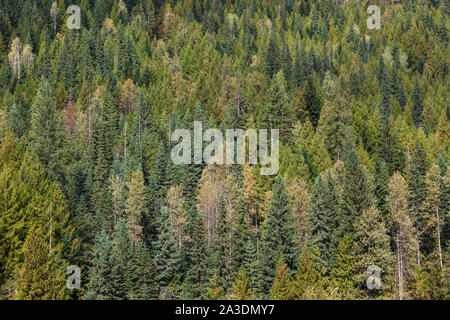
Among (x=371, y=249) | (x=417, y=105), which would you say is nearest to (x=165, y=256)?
(x=371, y=249)

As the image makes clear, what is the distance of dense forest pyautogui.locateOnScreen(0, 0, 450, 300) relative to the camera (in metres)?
47.5

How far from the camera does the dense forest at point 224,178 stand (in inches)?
1870

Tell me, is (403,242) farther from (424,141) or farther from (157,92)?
(157,92)

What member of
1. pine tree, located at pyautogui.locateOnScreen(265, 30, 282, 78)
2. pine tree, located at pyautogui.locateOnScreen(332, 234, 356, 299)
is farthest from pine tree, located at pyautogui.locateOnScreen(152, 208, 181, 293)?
pine tree, located at pyautogui.locateOnScreen(265, 30, 282, 78)

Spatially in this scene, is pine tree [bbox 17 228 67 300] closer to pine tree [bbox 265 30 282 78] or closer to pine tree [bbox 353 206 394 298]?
pine tree [bbox 353 206 394 298]

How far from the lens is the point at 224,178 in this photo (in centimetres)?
6700

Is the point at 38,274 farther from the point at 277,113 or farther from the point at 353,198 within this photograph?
the point at 277,113

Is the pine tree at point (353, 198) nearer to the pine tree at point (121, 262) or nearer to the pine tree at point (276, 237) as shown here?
the pine tree at point (276, 237)

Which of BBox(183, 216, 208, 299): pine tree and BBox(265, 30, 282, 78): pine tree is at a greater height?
BBox(265, 30, 282, 78): pine tree

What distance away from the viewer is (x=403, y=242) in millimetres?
54438

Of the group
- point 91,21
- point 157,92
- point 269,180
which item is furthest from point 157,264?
point 91,21

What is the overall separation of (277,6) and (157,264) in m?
145

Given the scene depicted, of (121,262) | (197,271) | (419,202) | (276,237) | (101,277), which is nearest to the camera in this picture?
(101,277)
